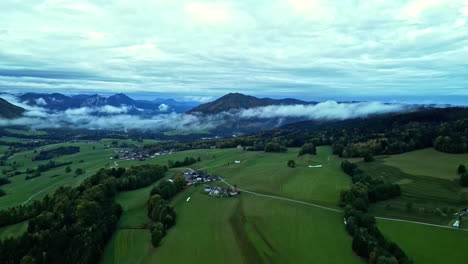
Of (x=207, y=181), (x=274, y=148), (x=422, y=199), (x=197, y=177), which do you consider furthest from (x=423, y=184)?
(x=274, y=148)

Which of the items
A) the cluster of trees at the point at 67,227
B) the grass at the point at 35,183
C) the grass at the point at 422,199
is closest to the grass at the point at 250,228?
the cluster of trees at the point at 67,227

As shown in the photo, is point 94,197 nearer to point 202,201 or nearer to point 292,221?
point 202,201

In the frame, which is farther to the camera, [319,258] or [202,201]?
[202,201]

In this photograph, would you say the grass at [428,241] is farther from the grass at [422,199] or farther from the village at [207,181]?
the village at [207,181]

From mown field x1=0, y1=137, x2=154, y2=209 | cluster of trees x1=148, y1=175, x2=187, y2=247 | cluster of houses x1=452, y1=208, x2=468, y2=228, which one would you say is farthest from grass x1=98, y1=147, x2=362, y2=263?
mown field x1=0, y1=137, x2=154, y2=209

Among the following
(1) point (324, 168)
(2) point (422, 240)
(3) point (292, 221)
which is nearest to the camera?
(2) point (422, 240)

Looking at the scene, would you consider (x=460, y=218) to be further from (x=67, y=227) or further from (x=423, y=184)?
(x=67, y=227)

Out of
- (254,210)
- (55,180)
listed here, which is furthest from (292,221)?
(55,180)

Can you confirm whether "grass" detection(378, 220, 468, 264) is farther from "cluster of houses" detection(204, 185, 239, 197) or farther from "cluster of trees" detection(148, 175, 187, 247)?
"cluster of trees" detection(148, 175, 187, 247)
